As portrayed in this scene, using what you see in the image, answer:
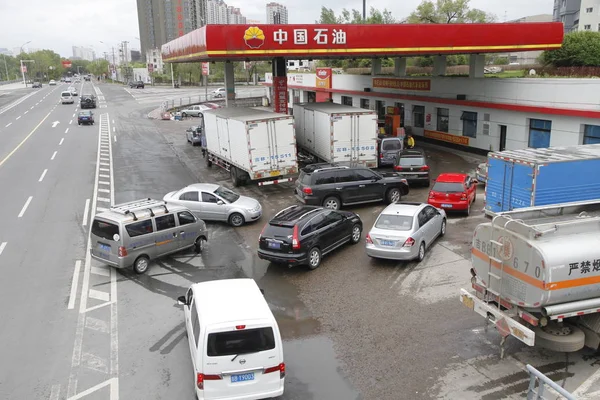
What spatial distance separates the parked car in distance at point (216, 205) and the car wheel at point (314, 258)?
506cm

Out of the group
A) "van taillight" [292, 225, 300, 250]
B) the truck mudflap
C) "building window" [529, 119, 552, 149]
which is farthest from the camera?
"building window" [529, 119, 552, 149]

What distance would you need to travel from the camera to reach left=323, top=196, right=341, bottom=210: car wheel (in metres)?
20.8

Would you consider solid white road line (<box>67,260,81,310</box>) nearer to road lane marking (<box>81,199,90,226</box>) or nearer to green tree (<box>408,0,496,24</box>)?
road lane marking (<box>81,199,90,226</box>)

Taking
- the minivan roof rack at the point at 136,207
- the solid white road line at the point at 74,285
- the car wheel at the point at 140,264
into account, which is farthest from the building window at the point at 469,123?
the solid white road line at the point at 74,285

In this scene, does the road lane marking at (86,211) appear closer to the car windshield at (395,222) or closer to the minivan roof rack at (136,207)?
the minivan roof rack at (136,207)

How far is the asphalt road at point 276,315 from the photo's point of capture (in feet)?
30.8

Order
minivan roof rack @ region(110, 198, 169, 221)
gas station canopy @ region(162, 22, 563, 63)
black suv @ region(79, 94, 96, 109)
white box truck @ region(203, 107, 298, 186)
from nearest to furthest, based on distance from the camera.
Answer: minivan roof rack @ region(110, 198, 169, 221) < white box truck @ region(203, 107, 298, 186) < gas station canopy @ region(162, 22, 563, 63) < black suv @ region(79, 94, 96, 109)

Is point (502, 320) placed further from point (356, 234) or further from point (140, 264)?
point (140, 264)

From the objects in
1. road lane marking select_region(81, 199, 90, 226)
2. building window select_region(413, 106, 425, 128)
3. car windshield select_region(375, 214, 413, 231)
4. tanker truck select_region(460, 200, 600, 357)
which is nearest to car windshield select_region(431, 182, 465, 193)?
car windshield select_region(375, 214, 413, 231)

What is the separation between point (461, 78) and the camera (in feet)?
113

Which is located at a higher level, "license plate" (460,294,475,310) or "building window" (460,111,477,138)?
"building window" (460,111,477,138)

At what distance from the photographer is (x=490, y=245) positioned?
32.0 ft

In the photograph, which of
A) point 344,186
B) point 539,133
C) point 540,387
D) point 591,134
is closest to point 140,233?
point 344,186

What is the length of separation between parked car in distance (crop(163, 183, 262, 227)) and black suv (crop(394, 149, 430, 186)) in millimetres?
8167
